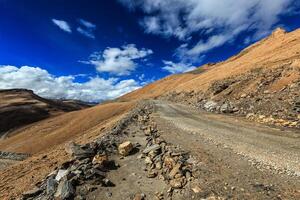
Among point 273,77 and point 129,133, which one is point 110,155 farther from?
point 273,77

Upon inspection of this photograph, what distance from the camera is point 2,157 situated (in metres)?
46.1

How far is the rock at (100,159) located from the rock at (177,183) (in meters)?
4.18

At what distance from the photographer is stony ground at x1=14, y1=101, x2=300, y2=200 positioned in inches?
397

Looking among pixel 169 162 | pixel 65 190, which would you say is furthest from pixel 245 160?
pixel 65 190

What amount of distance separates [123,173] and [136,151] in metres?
3.09

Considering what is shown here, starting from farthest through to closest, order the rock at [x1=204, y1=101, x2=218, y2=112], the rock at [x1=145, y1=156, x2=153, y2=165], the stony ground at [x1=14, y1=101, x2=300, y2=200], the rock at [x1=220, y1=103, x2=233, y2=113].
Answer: the rock at [x1=204, y1=101, x2=218, y2=112] → the rock at [x1=220, y1=103, x2=233, y2=113] → the rock at [x1=145, y1=156, x2=153, y2=165] → the stony ground at [x1=14, y1=101, x2=300, y2=200]

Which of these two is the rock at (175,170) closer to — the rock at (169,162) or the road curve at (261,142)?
the rock at (169,162)

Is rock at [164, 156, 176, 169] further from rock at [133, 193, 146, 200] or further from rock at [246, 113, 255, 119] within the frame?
rock at [246, 113, 255, 119]

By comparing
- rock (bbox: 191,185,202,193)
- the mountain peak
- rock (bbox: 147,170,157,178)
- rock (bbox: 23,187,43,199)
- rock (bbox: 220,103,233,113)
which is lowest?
rock (bbox: 23,187,43,199)

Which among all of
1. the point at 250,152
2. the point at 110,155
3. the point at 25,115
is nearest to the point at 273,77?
the point at 250,152

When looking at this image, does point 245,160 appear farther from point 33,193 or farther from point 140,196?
point 33,193

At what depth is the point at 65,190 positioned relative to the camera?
1082cm

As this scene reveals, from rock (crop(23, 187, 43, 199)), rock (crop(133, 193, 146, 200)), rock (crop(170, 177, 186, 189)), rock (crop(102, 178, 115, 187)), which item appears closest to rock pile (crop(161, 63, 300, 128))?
rock (crop(170, 177, 186, 189))

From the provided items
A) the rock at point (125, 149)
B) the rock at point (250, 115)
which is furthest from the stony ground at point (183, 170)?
the rock at point (250, 115)
